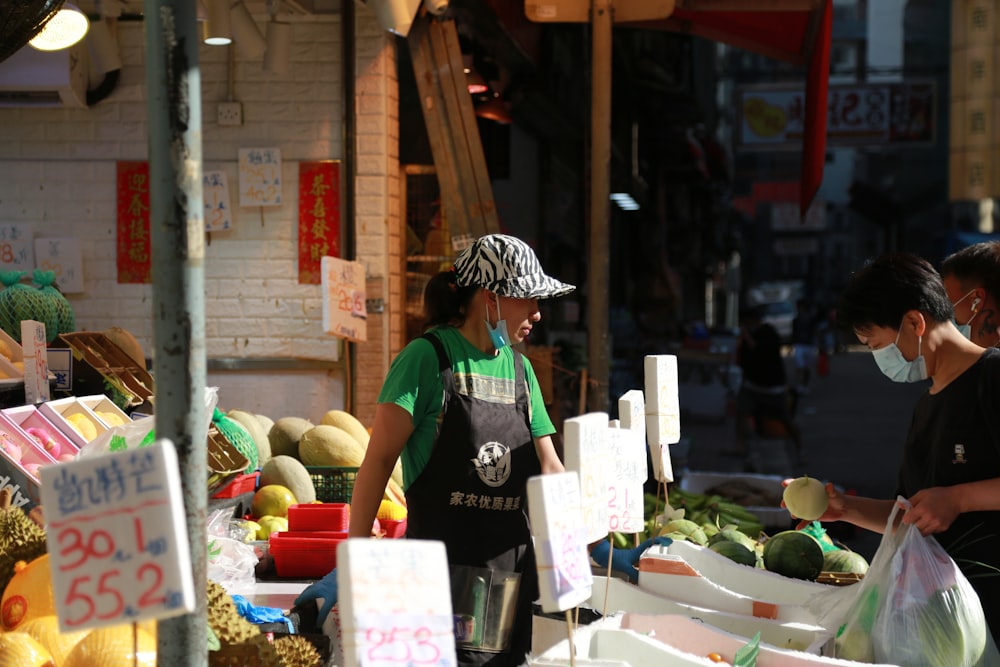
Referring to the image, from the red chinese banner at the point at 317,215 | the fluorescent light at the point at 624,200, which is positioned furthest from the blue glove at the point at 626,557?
the fluorescent light at the point at 624,200

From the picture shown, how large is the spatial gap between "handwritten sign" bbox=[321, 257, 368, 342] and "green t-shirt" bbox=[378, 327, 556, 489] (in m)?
2.56

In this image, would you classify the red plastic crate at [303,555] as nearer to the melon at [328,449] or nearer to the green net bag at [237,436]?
the green net bag at [237,436]

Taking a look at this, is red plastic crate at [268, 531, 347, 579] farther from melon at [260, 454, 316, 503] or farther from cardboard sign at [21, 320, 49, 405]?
cardboard sign at [21, 320, 49, 405]

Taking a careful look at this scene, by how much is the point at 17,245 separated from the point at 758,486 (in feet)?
16.2

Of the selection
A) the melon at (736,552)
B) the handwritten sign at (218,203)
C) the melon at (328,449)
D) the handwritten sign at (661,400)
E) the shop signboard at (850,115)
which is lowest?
the melon at (736,552)

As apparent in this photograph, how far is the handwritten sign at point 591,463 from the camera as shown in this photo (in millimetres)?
2227

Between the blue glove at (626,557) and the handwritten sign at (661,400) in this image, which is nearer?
the blue glove at (626,557)

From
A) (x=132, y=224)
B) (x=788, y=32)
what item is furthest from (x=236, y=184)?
(x=788, y=32)

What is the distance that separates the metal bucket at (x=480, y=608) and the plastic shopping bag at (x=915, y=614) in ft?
2.93

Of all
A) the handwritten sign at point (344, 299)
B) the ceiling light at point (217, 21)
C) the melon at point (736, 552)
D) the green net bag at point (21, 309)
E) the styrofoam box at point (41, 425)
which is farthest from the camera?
the handwritten sign at point (344, 299)

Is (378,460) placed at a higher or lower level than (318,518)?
higher

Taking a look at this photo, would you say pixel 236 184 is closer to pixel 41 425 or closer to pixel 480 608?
pixel 41 425

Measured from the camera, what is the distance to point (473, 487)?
9.64 ft

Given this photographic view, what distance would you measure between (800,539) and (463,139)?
3.52m
